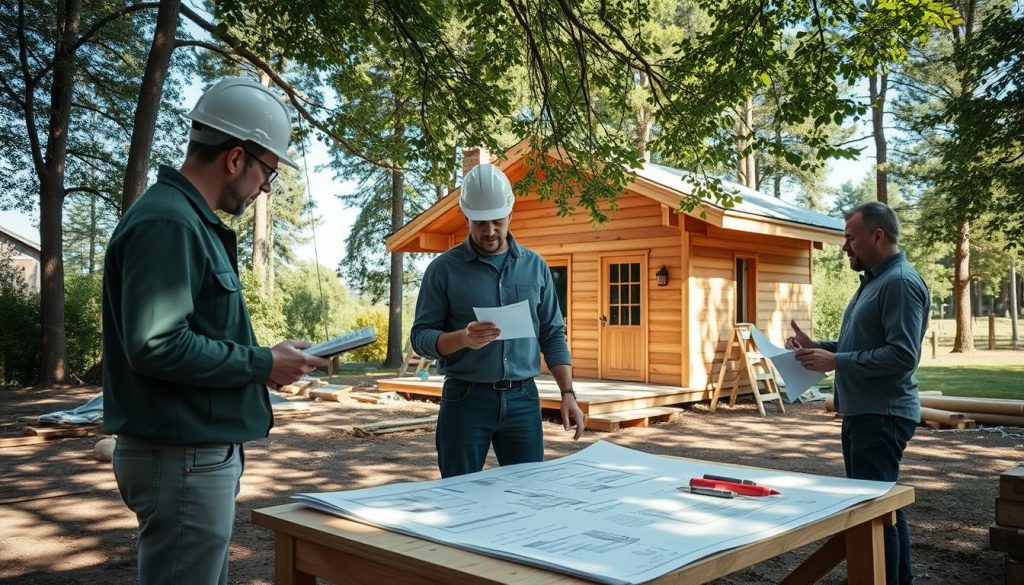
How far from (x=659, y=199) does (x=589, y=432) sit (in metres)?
3.55

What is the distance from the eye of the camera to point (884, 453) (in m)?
3.11

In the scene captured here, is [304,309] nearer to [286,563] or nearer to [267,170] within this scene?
[267,170]

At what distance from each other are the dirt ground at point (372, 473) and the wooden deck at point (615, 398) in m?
0.22

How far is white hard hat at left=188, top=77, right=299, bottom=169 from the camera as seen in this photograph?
1.75 metres

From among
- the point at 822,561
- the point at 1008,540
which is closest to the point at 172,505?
the point at 822,561

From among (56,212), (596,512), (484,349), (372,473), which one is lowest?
(372,473)

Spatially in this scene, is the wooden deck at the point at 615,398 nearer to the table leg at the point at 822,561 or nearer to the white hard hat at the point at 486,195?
the white hard hat at the point at 486,195

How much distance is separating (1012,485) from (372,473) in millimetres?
4969

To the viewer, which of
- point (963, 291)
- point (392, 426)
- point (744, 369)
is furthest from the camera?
point (963, 291)

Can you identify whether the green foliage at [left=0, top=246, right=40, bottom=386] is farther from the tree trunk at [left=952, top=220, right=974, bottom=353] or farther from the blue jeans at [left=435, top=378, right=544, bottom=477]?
the tree trunk at [left=952, top=220, right=974, bottom=353]

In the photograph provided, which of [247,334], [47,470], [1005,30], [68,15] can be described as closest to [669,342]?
[1005,30]

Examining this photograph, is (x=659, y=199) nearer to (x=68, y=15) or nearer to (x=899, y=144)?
(x=68, y=15)

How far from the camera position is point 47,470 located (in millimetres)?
6812

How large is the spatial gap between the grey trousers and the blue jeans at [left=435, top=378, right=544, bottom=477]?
1.31 metres
